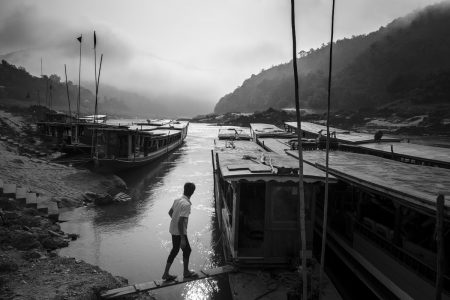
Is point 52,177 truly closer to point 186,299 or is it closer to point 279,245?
point 186,299

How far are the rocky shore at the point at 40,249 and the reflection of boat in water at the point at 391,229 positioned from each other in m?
6.03

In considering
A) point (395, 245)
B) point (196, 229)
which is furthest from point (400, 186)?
point (196, 229)

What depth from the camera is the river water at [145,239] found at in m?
10.6

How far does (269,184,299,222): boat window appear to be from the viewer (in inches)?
316

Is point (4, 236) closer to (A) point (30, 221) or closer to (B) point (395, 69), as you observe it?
(A) point (30, 221)

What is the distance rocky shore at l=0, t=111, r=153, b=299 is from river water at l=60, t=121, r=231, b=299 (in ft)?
3.36

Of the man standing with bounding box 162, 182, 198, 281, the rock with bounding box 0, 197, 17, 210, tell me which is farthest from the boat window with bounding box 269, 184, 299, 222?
the rock with bounding box 0, 197, 17, 210

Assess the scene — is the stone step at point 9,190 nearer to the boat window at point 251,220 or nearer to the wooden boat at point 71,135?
the boat window at point 251,220

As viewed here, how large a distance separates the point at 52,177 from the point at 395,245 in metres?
18.8

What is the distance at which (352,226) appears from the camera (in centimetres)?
933

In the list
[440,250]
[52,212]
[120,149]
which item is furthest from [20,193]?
[440,250]

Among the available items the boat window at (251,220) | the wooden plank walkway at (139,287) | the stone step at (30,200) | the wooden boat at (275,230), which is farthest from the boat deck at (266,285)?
the stone step at (30,200)

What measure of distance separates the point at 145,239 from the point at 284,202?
8.34m

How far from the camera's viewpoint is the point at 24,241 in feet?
34.0
